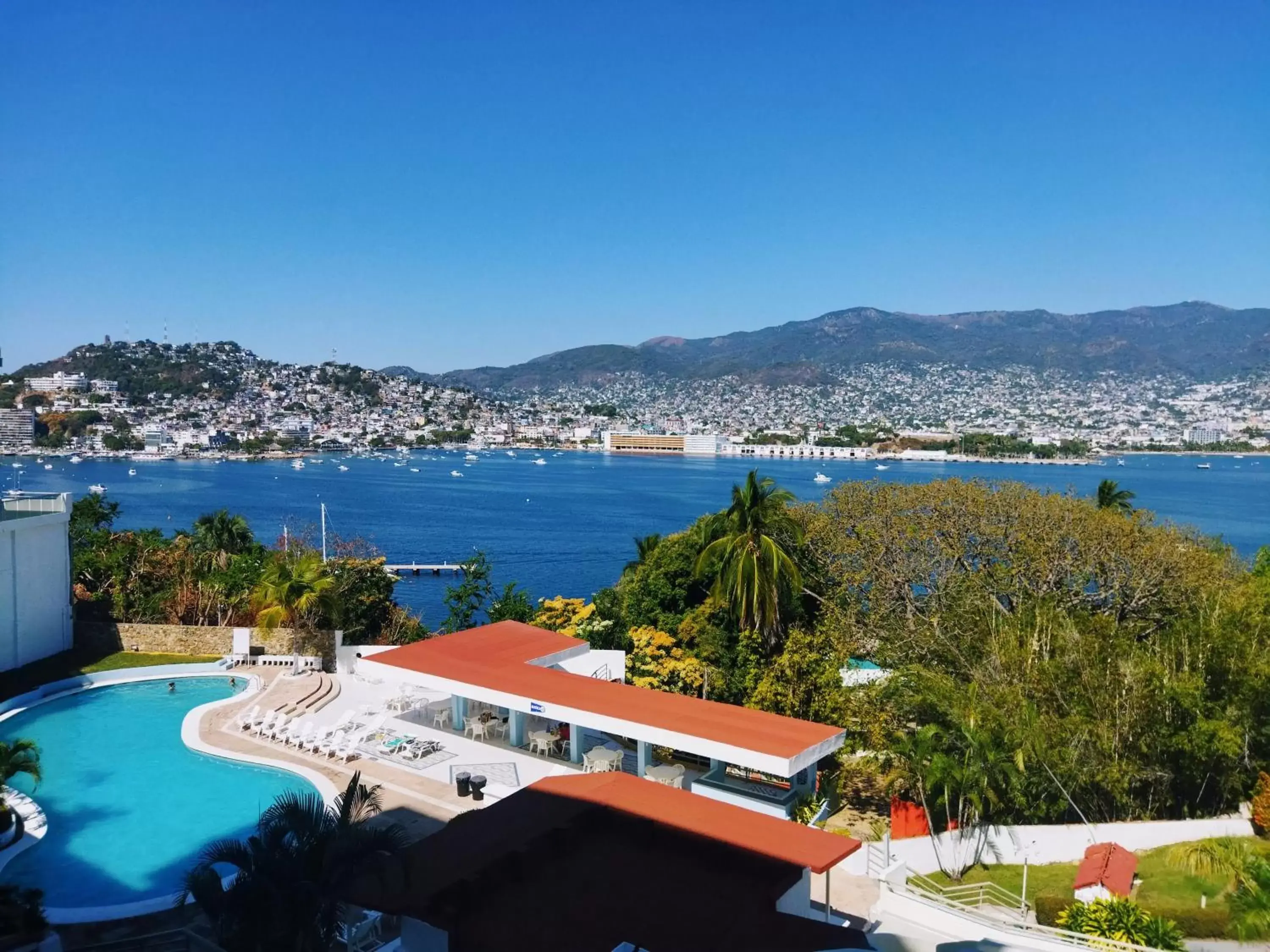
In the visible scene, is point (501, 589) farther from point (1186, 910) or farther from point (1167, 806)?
point (1186, 910)

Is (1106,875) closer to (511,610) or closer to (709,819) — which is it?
(709,819)

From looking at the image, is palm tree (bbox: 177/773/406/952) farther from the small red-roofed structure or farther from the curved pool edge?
the small red-roofed structure

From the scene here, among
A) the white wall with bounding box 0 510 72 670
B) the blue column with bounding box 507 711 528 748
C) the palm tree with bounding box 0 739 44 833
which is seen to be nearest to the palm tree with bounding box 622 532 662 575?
the blue column with bounding box 507 711 528 748

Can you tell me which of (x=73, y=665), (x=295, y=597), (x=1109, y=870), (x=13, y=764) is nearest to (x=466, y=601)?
(x=295, y=597)

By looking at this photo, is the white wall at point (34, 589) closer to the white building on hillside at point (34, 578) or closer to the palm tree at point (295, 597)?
the white building on hillside at point (34, 578)

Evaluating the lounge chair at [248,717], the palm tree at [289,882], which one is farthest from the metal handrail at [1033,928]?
the lounge chair at [248,717]
